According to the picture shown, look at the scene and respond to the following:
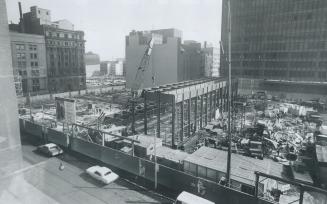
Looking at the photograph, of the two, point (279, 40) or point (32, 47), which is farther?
point (279, 40)

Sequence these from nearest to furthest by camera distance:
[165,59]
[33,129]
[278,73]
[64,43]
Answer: [33,129], [278,73], [64,43], [165,59]

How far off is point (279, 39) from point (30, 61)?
258 feet

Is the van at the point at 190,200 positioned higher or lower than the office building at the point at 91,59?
lower

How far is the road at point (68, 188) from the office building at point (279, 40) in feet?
224

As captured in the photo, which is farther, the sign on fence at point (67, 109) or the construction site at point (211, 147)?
the sign on fence at point (67, 109)

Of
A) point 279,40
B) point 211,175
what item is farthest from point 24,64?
point 279,40

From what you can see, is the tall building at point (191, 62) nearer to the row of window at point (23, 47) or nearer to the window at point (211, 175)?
the row of window at point (23, 47)

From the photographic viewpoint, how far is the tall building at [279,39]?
68.4 metres

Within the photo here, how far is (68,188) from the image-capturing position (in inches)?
746

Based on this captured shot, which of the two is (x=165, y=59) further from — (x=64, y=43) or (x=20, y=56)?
(x=20, y=56)

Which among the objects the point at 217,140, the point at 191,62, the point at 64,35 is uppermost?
the point at 64,35

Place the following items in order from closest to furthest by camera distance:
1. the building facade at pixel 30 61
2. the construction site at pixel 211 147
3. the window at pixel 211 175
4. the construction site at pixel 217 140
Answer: the construction site at pixel 211 147
the window at pixel 211 175
the construction site at pixel 217 140
the building facade at pixel 30 61

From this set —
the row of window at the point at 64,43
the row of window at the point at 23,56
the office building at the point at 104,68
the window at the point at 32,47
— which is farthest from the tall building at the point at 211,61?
the office building at the point at 104,68

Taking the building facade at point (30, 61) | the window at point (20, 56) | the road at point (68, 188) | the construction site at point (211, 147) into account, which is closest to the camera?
the road at point (68, 188)
